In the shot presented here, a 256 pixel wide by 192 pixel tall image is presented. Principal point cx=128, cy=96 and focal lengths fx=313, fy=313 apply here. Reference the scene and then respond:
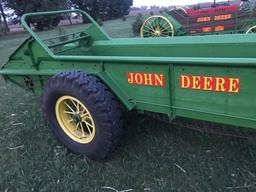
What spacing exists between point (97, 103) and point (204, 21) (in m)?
6.37

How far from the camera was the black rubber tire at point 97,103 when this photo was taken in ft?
8.77

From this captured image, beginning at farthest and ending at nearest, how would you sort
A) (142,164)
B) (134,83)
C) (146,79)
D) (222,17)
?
1. (222,17)
2. (142,164)
3. (134,83)
4. (146,79)

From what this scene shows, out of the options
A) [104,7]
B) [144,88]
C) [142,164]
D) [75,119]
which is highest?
[144,88]

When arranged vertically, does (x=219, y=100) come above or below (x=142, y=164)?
above

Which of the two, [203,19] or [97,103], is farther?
[203,19]

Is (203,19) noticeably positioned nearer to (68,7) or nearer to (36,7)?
(36,7)

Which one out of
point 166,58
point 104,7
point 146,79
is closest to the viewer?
point 166,58

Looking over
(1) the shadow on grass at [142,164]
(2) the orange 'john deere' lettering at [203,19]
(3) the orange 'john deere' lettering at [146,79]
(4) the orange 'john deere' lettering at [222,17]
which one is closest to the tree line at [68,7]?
(2) the orange 'john deere' lettering at [203,19]

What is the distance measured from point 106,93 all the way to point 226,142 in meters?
1.30

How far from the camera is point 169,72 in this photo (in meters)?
2.38

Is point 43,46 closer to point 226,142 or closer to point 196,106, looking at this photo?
point 196,106

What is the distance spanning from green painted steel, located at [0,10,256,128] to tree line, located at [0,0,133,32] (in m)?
19.7

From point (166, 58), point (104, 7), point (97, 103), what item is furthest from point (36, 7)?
point (166, 58)

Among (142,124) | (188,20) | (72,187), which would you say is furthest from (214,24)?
(72,187)
